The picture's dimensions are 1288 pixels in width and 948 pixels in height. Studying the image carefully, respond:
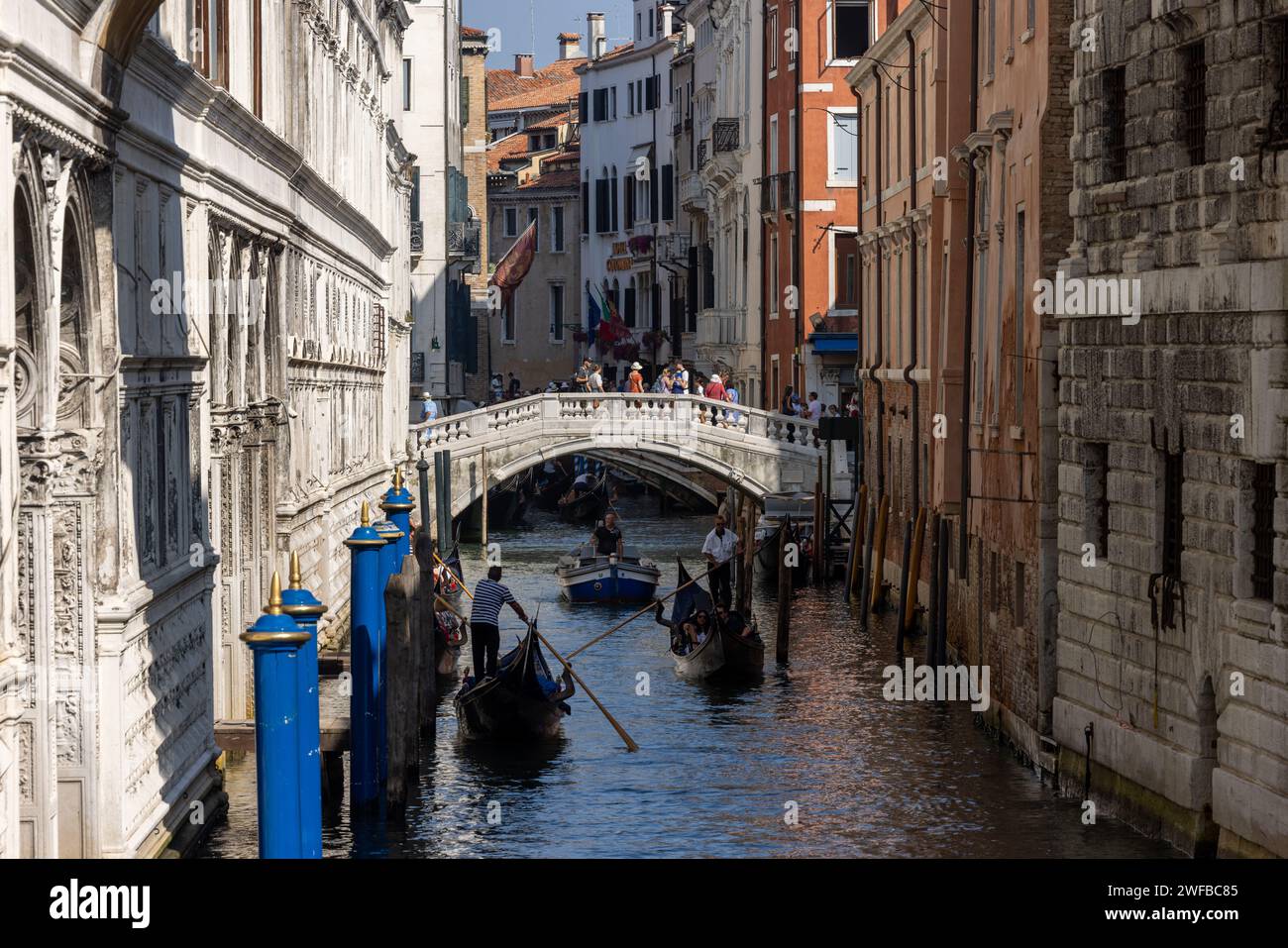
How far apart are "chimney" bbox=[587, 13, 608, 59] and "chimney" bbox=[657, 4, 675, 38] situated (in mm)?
11158

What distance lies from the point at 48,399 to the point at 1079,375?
7.34m

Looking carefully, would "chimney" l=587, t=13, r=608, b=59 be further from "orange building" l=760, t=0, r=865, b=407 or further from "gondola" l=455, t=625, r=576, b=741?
"gondola" l=455, t=625, r=576, b=741

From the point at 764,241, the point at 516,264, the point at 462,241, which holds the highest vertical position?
the point at 462,241

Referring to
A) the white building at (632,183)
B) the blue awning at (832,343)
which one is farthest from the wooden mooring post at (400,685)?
the white building at (632,183)

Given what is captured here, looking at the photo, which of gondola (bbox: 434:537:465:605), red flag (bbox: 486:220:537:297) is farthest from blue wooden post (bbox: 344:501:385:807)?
red flag (bbox: 486:220:537:297)

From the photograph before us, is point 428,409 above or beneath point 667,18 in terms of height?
beneath

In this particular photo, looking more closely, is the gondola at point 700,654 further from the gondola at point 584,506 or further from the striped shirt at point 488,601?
the gondola at point 584,506

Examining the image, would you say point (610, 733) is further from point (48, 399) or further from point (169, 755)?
point (48, 399)

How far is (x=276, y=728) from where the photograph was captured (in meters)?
10.5

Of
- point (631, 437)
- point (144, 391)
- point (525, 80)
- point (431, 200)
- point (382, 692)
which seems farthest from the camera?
point (525, 80)

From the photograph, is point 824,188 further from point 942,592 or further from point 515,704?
point 515,704

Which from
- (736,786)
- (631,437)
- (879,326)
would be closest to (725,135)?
(631,437)

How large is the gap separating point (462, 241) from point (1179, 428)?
3503cm
